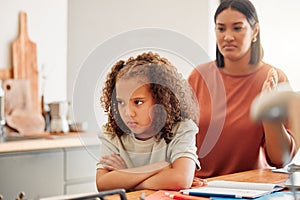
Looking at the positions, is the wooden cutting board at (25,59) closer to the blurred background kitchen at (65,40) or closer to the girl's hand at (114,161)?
the blurred background kitchen at (65,40)

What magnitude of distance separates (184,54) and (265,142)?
0.39 meters

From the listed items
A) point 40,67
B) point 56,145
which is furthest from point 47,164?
point 40,67

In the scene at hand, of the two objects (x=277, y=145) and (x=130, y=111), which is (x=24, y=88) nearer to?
(x=277, y=145)

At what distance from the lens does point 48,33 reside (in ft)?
8.55

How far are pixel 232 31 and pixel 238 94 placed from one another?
20cm

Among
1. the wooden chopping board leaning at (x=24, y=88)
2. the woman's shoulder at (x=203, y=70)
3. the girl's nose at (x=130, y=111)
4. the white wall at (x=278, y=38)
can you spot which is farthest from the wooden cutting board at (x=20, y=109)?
the girl's nose at (x=130, y=111)

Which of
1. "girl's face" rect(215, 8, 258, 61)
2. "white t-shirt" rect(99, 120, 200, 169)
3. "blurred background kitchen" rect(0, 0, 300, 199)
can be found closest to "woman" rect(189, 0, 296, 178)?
"girl's face" rect(215, 8, 258, 61)

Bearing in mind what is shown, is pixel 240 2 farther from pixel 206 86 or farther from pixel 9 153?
pixel 9 153

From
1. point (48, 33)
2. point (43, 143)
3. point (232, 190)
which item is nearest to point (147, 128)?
point (232, 190)

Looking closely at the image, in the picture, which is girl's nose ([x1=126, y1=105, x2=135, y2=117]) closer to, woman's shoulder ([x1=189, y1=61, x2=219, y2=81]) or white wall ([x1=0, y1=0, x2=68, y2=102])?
woman's shoulder ([x1=189, y1=61, x2=219, y2=81])

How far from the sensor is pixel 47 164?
7.16ft

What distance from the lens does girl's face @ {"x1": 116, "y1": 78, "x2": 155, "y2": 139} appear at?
0.68 meters

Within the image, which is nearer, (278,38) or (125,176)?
(125,176)

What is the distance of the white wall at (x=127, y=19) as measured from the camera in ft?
6.96
